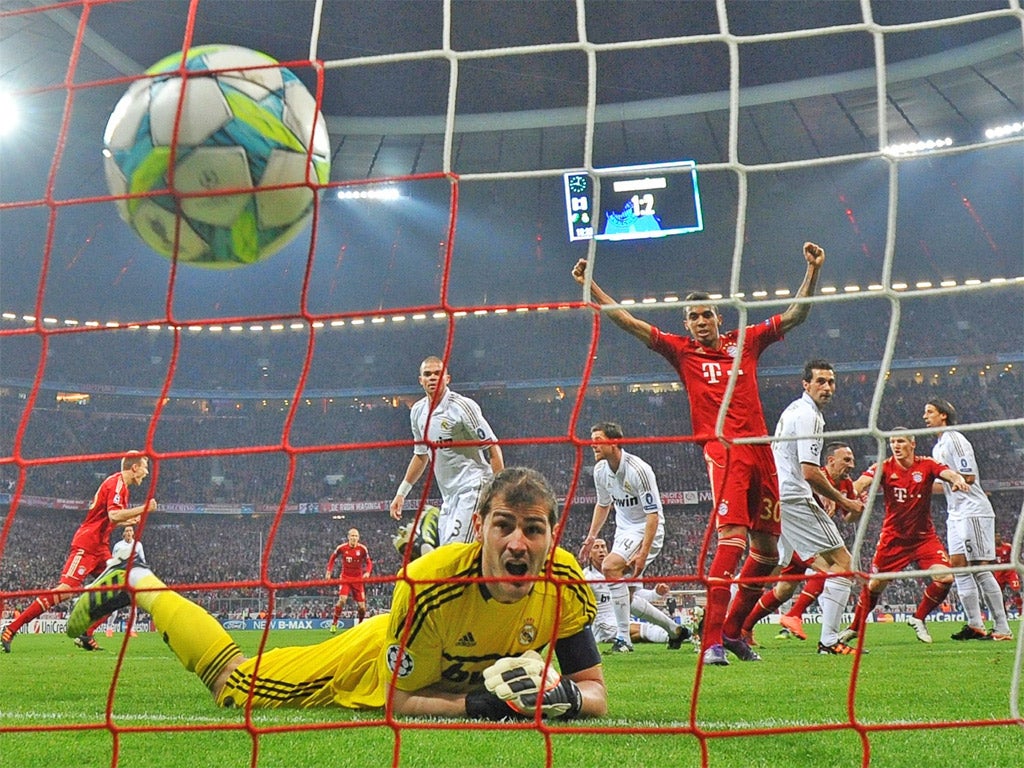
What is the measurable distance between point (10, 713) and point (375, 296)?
23.5m

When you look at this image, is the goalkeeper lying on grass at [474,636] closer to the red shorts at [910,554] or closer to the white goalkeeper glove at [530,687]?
the white goalkeeper glove at [530,687]

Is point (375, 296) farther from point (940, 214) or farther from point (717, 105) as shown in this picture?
point (940, 214)

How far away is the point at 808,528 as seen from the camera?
246 inches

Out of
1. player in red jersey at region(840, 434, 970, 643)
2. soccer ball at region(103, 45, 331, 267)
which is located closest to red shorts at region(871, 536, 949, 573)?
player in red jersey at region(840, 434, 970, 643)

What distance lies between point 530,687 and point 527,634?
331 millimetres

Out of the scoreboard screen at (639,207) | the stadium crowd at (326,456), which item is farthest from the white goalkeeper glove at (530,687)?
the stadium crowd at (326,456)

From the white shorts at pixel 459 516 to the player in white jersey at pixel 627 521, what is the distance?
1.04 m

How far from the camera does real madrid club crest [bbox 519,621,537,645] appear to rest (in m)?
3.44

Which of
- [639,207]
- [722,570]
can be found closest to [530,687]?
[722,570]

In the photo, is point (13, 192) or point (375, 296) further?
point (375, 296)

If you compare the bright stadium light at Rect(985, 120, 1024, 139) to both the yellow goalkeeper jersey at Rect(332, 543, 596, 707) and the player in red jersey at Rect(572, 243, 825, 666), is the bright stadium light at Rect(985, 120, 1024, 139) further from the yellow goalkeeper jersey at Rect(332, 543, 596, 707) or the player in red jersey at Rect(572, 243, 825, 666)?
the yellow goalkeeper jersey at Rect(332, 543, 596, 707)

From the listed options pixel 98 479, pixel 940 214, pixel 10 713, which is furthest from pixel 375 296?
pixel 10 713

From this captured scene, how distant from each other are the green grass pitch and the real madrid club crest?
12.3 inches

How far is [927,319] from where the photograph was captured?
2658 cm
